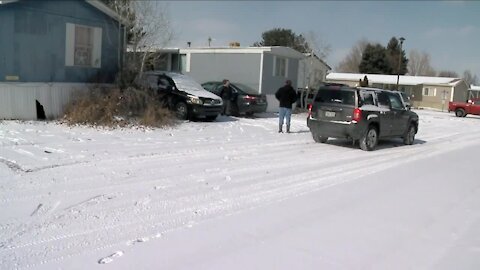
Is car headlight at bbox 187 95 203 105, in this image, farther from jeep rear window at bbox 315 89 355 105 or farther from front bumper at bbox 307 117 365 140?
jeep rear window at bbox 315 89 355 105

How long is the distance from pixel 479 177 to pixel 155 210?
6915 mm

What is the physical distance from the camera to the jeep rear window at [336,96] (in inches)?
483

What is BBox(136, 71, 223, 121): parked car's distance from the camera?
16109 millimetres

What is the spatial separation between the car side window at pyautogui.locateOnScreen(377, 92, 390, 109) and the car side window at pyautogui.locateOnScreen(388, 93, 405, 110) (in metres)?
0.24

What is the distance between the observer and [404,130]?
14.3 m

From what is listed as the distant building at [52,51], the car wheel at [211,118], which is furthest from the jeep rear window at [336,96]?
the distant building at [52,51]

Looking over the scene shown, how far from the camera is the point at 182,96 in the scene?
16250mm

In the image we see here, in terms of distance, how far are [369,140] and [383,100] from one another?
1.46 meters

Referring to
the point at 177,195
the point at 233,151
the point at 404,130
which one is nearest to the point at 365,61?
the point at 404,130

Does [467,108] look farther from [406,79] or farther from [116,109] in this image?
[116,109]

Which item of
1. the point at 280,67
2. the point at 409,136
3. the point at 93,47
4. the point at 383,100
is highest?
the point at 280,67

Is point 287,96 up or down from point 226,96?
up

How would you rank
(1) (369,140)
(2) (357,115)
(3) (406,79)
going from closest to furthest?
(2) (357,115), (1) (369,140), (3) (406,79)

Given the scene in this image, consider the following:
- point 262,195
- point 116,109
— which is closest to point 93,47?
point 116,109
